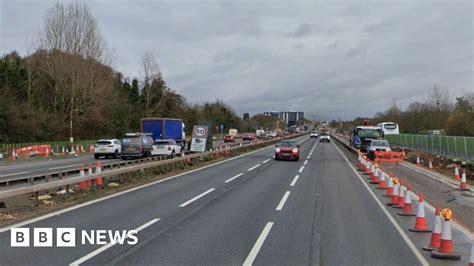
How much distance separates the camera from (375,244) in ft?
32.1

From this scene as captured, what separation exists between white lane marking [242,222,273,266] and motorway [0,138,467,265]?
2 cm

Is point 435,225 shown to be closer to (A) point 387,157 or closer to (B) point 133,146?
(B) point 133,146

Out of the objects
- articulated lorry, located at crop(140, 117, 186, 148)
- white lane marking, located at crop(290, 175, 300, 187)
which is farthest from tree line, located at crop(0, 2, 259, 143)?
white lane marking, located at crop(290, 175, 300, 187)

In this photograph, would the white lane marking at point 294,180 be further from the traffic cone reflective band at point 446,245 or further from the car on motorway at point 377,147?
the car on motorway at point 377,147

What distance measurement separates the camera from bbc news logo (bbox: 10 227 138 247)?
30.7 feet

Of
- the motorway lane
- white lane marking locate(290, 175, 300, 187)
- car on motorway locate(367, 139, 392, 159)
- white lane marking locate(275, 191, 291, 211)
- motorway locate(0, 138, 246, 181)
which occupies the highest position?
car on motorway locate(367, 139, 392, 159)

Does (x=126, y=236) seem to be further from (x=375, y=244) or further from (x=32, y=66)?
(x=32, y=66)

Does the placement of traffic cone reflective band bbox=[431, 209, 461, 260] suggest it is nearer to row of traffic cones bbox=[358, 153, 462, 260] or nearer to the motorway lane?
row of traffic cones bbox=[358, 153, 462, 260]

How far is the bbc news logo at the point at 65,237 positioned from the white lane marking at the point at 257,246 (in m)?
2.11

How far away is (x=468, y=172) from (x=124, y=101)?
64166mm

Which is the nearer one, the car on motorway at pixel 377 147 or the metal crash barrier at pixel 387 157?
the metal crash barrier at pixel 387 157

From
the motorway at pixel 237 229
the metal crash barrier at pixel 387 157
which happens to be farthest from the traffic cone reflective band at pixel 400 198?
the metal crash barrier at pixel 387 157

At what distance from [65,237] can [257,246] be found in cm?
355

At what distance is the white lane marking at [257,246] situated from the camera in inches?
324
